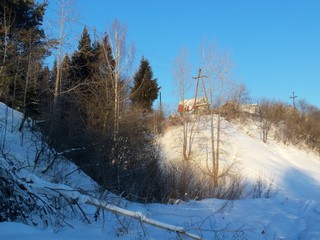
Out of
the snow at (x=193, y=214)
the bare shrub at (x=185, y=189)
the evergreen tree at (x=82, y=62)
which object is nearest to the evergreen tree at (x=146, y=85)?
the evergreen tree at (x=82, y=62)

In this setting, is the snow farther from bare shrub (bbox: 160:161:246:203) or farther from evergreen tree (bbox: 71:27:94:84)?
evergreen tree (bbox: 71:27:94:84)

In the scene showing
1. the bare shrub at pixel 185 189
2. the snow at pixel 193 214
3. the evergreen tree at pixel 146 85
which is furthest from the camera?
the evergreen tree at pixel 146 85

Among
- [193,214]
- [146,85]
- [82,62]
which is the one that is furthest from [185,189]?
[146,85]

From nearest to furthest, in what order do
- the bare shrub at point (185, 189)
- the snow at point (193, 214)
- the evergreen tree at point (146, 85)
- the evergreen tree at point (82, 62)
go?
the snow at point (193, 214) → the bare shrub at point (185, 189) → the evergreen tree at point (82, 62) → the evergreen tree at point (146, 85)

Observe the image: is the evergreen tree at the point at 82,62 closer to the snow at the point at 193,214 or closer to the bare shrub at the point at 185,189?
the snow at the point at 193,214

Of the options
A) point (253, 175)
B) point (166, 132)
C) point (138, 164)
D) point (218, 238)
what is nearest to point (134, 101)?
point (166, 132)

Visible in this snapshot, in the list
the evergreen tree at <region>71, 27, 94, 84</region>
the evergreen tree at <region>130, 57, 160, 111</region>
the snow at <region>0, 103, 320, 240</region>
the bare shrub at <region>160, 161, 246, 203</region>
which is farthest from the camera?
the evergreen tree at <region>130, 57, 160, 111</region>

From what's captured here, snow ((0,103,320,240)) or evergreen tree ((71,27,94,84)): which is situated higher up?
A: evergreen tree ((71,27,94,84))

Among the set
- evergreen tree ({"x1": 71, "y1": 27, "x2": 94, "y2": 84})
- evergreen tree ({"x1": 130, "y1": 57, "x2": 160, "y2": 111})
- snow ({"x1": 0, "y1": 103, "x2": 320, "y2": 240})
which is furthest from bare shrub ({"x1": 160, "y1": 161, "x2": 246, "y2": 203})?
evergreen tree ({"x1": 130, "y1": 57, "x2": 160, "y2": 111})

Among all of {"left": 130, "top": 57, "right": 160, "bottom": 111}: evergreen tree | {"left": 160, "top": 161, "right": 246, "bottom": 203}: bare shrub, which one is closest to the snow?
{"left": 160, "top": 161, "right": 246, "bottom": 203}: bare shrub

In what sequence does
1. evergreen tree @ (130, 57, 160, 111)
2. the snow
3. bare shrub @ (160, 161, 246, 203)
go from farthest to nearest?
evergreen tree @ (130, 57, 160, 111), bare shrub @ (160, 161, 246, 203), the snow

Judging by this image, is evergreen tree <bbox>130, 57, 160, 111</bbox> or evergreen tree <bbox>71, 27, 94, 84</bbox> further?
evergreen tree <bbox>130, 57, 160, 111</bbox>

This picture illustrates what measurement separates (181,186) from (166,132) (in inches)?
897

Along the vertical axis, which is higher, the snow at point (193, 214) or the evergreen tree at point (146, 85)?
the evergreen tree at point (146, 85)
